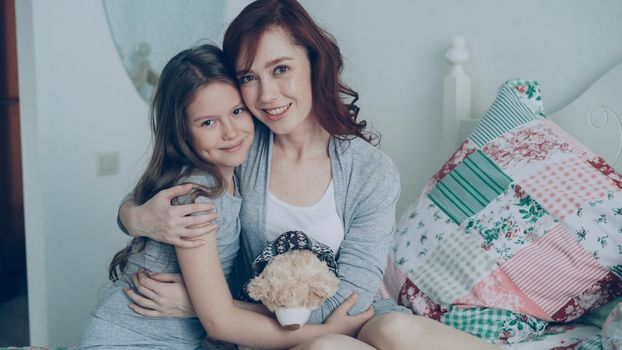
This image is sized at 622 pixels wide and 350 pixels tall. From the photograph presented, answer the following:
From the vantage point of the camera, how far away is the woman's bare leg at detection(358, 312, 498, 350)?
117 cm

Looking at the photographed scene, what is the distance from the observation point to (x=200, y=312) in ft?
4.17

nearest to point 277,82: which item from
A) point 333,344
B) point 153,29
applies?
point 333,344

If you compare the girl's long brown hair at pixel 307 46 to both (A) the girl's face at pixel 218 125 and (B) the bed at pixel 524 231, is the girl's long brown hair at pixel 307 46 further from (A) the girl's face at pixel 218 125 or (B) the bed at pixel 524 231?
(B) the bed at pixel 524 231

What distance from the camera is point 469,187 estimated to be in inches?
64.4

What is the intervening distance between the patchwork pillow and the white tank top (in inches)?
12.2

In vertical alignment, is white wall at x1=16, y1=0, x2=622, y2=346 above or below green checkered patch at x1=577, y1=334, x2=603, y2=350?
above

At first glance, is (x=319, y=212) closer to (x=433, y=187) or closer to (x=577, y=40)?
(x=433, y=187)

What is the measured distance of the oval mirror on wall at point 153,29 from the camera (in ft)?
7.76

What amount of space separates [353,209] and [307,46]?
37cm

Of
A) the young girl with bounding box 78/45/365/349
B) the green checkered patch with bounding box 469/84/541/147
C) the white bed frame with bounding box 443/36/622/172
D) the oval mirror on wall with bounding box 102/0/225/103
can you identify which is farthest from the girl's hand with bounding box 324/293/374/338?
the oval mirror on wall with bounding box 102/0/225/103

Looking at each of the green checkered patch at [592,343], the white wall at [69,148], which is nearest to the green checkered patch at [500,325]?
the green checkered patch at [592,343]

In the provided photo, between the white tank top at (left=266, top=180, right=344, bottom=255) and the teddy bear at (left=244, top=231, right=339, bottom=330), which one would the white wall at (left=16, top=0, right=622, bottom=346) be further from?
the teddy bear at (left=244, top=231, right=339, bottom=330)

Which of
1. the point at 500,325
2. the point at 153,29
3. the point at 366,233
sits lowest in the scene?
the point at 500,325

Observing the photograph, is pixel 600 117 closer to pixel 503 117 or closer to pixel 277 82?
pixel 503 117
